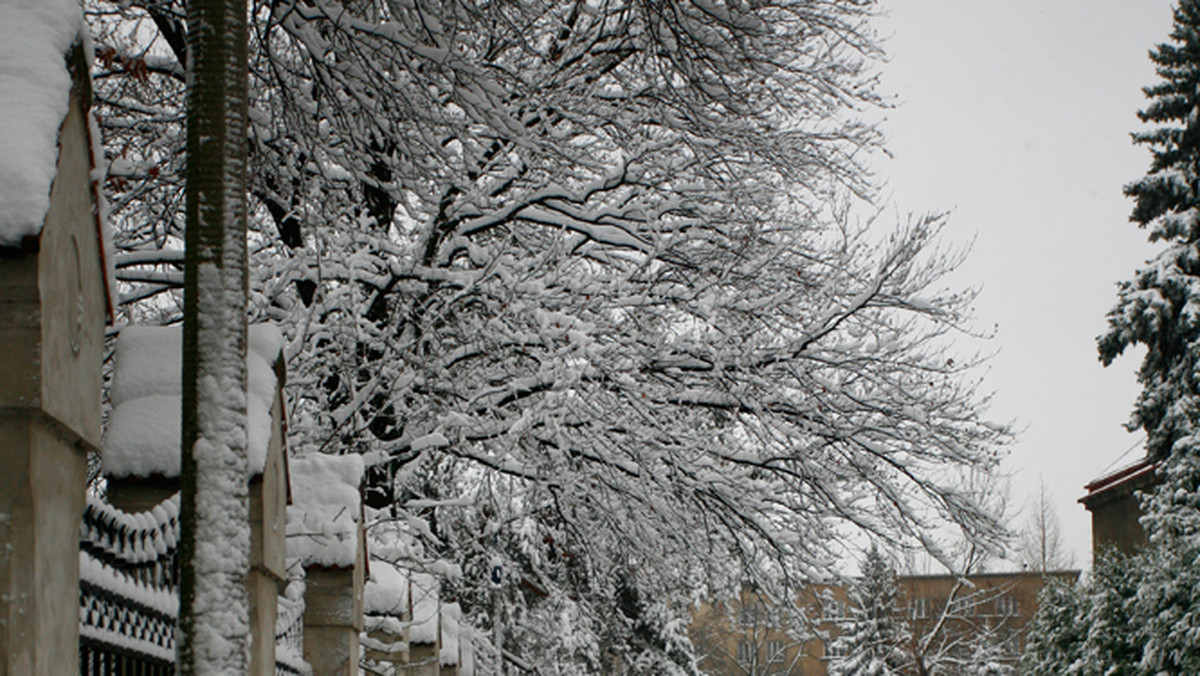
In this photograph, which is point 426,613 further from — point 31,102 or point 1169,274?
point 1169,274

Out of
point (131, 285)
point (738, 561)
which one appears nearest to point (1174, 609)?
point (738, 561)

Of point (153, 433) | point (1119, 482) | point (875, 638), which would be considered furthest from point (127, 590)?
point (875, 638)

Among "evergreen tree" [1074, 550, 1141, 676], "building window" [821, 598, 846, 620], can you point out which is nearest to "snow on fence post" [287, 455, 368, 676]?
"building window" [821, 598, 846, 620]

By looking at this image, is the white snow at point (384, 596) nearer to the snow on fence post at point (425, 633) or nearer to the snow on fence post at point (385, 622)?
the snow on fence post at point (385, 622)

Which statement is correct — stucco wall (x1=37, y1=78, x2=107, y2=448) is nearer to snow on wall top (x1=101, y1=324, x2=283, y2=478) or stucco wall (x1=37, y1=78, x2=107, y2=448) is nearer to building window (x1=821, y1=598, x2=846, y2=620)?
snow on wall top (x1=101, y1=324, x2=283, y2=478)

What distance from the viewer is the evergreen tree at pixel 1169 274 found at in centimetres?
2195

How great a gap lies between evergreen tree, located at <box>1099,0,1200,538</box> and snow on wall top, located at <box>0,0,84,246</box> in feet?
71.8

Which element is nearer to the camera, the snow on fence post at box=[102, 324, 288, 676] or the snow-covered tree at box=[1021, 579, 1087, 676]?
the snow on fence post at box=[102, 324, 288, 676]

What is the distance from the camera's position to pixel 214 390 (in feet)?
8.22

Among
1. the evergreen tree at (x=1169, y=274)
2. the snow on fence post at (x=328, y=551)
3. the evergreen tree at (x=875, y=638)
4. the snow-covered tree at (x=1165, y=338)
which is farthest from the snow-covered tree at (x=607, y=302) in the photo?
the evergreen tree at (x=875, y=638)

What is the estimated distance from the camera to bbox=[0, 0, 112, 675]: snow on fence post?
1726mm

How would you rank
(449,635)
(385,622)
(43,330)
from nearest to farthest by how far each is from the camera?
(43,330) → (385,622) → (449,635)

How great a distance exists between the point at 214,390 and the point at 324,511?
214 centimetres

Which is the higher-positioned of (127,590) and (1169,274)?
(1169,274)
